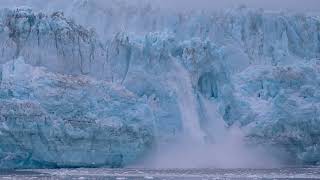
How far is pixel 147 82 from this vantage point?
23.9 metres

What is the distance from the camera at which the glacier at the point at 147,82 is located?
22.0 metres

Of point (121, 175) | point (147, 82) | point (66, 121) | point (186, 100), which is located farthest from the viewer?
point (186, 100)

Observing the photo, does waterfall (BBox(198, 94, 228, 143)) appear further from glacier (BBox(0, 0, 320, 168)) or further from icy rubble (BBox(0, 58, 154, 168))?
icy rubble (BBox(0, 58, 154, 168))

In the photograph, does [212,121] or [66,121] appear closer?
[66,121]

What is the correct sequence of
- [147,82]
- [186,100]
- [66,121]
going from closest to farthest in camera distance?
[66,121] → [147,82] → [186,100]

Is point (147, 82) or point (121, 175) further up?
point (147, 82)

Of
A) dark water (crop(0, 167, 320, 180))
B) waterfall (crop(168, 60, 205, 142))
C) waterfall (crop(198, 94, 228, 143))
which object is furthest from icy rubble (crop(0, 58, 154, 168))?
waterfall (crop(198, 94, 228, 143))

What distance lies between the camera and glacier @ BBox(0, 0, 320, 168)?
864 inches

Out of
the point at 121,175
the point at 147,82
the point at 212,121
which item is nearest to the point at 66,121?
the point at 121,175

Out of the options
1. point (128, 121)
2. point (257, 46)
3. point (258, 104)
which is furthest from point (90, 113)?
point (257, 46)

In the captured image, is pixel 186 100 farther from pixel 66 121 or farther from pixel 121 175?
pixel 121 175

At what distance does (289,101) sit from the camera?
2417 cm

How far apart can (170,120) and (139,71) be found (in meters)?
1.90

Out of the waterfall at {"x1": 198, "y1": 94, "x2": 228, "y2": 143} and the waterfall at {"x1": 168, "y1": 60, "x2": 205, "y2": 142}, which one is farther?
the waterfall at {"x1": 198, "y1": 94, "x2": 228, "y2": 143}
